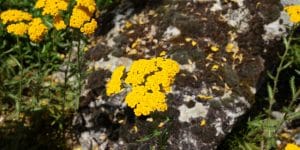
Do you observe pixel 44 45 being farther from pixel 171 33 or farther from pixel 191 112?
pixel 191 112

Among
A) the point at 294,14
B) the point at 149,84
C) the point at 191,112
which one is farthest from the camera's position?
the point at 191,112

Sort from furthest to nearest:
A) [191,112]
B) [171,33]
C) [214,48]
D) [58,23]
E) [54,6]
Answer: [171,33] → [214,48] → [191,112] → [58,23] → [54,6]

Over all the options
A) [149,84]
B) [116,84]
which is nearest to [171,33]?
[116,84]

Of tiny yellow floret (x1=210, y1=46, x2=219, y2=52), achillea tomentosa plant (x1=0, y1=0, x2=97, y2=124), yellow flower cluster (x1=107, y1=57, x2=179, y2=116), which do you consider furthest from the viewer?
tiny yellow floret (x1=210, y1=46, x2=219, y2=52)

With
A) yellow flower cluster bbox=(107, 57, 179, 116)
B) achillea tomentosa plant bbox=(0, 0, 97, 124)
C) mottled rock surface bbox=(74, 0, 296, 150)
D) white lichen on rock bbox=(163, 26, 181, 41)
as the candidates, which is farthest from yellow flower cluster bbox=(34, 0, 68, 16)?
white lichen on rock bbox=(163, 26, 181, 41)

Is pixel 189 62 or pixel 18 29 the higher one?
pixel 18 29

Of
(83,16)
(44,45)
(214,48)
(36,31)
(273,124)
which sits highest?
(83,16)

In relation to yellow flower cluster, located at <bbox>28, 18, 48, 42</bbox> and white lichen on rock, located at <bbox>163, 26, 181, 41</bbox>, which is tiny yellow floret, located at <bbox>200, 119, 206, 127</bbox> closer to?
white lichen on rock, located at <bbox>163, 26, 181, 41</bbox>

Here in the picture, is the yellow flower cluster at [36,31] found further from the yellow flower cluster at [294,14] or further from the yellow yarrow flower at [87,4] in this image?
the yellow flower cluster at [294,14]
